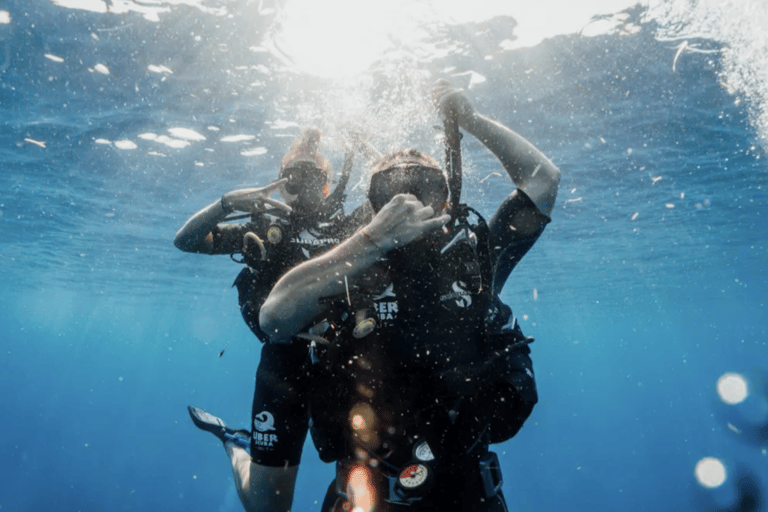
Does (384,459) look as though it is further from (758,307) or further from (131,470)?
(758,307)

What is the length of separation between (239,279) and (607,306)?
45989 mm

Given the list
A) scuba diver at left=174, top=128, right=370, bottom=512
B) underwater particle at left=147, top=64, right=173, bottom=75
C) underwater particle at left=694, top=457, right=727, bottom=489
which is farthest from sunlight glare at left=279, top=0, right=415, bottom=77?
underwater particle at left=694, top=457, right=727, bottom=489

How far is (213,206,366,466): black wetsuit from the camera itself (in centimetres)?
379

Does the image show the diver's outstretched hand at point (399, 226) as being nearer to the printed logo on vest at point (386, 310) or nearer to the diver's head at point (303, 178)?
the printed logo on vest at point (386, 310)

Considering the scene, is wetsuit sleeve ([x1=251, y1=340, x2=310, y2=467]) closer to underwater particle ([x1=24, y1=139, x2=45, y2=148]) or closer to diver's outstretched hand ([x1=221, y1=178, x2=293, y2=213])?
diver's outstretched hand ([x1=221, y1=178, x2=293, y2=213])

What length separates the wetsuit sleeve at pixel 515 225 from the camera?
290 cm

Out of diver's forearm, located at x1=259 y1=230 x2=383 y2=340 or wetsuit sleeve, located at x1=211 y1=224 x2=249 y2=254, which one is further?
wetsuit sleeve, located at x1=211 y1=224 x2=249 y2=254

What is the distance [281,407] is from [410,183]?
2476 mm

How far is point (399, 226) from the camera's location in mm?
2199

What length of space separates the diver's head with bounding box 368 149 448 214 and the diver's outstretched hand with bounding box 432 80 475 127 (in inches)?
22.7

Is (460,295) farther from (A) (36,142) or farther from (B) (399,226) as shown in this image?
(A) (36,142)

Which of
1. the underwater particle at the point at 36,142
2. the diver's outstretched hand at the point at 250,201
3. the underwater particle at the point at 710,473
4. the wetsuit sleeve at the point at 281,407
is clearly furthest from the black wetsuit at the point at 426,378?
the underwater particle at the point at 710,473

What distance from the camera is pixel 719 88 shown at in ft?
36.8

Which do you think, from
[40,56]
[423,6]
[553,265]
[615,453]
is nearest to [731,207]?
[553,265]
